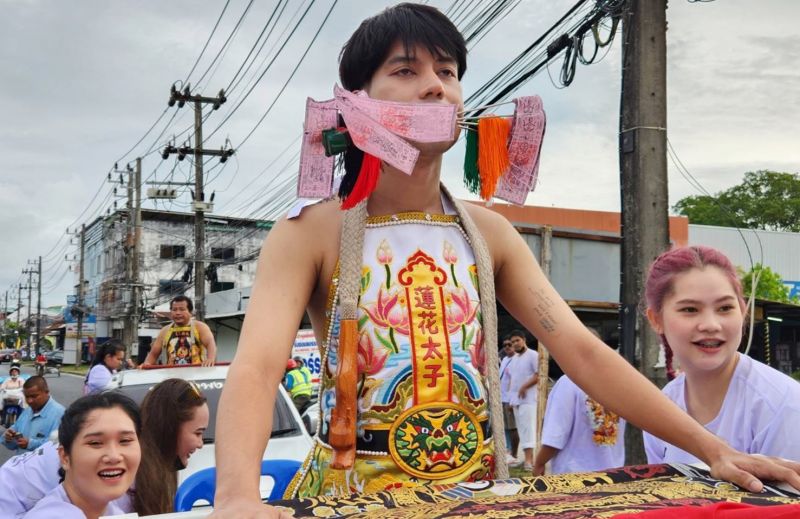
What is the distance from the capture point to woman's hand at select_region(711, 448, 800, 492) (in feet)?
5.21

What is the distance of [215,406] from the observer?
609 cm

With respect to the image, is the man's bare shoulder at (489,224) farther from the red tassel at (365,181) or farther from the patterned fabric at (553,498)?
the patterned fabric at (553,498)

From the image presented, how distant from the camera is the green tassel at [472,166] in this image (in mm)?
1913

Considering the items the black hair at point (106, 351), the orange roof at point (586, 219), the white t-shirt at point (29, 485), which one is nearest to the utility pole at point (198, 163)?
the orange roof at point (586, 219)

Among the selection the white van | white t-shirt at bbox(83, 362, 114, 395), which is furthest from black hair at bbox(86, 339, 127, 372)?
the white van

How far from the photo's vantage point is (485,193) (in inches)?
76.0

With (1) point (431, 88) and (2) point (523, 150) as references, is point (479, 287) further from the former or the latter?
(1) point (431, 88)

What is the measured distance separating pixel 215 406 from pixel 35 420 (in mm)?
2776

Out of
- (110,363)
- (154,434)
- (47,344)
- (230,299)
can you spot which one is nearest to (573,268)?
(110,363)

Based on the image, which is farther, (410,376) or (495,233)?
(495,233)

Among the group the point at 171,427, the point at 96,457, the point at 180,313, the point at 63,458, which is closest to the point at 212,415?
the point at 171,427

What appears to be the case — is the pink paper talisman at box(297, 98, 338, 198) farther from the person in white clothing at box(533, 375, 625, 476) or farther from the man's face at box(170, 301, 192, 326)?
the man's face at box(170, 301, 192, 326)

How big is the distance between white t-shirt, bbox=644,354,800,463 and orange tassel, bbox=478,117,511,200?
80cm

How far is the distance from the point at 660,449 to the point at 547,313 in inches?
27.0
